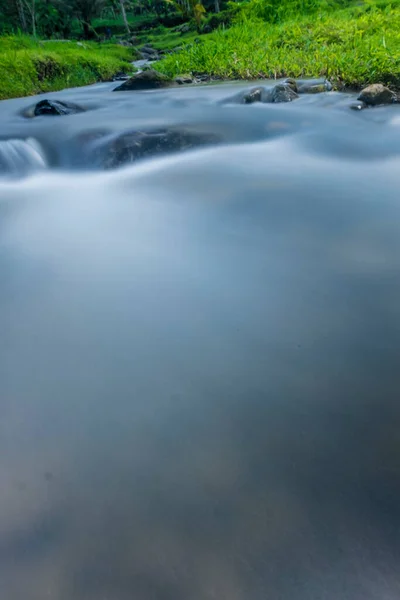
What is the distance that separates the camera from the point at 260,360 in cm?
139

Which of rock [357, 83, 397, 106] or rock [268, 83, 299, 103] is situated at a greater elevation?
rock [268, 83, 299, 103]

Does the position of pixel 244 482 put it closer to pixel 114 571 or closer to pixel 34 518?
pixel 114 571

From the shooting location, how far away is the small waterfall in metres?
3.80

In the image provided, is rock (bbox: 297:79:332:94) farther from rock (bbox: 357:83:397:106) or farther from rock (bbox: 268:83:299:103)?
rock (bbox: 357:83:397:106)

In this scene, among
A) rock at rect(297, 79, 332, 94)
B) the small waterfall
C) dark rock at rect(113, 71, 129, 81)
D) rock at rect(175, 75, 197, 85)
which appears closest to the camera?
the small waterfall

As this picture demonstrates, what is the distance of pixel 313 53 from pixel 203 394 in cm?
869

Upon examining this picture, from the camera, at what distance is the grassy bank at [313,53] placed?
6.18 m

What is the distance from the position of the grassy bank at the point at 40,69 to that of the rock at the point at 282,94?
5.20 meters

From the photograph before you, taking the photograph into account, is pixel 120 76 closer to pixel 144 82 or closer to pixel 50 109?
pixel 144 82

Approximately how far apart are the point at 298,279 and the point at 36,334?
118 cm

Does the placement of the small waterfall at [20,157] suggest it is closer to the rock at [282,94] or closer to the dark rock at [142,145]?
the dark rock at [142,145]

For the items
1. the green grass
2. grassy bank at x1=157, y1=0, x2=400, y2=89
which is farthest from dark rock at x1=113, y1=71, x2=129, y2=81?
the green grass

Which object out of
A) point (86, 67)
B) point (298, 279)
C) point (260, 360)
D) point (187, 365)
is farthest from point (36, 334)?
point (86, 67)

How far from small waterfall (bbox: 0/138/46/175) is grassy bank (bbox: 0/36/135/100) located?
14.6 feet
